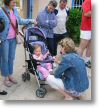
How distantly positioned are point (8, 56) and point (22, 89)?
1.09 ft

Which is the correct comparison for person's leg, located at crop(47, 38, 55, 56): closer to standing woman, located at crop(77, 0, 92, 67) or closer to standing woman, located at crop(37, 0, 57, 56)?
standing woman, located at crop(37, 0, 57, 56)

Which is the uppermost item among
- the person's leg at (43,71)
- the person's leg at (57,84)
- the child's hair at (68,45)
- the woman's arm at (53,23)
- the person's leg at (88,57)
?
the woman's arm at (53,23)

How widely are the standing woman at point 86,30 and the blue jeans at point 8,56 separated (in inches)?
24.8

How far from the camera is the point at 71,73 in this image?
366 cm

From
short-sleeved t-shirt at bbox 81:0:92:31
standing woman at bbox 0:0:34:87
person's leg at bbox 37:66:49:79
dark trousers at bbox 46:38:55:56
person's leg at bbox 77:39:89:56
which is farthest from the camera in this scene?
dark trousers at bbox 46:38:55:56

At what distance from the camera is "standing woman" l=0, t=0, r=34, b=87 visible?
12.3 ft

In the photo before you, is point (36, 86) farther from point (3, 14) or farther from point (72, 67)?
point (3, 14)

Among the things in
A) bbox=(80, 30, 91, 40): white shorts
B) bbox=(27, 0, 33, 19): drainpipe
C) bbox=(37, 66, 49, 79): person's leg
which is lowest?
bbox=(37, 66, 49, 79): person's leg

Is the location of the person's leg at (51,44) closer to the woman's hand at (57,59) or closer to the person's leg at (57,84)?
the woman's hand at (57,59)

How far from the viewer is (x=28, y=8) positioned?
3596mm

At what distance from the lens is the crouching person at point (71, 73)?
3613 mm

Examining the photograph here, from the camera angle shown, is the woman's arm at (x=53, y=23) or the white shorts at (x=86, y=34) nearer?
the white shorts at (x=86, y=34)

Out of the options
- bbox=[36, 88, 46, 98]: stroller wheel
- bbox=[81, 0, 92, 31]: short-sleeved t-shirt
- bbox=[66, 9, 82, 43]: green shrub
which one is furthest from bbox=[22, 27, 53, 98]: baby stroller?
bbox=[81, 0, 92, 31]: short-sleeved t-shirt

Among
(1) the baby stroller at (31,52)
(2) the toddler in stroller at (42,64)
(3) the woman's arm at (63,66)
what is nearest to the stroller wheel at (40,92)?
(1) the baby stroller at (31,52)
